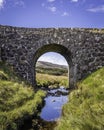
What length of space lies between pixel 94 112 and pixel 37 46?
22499 millimetres

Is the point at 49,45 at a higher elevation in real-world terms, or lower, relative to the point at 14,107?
higher

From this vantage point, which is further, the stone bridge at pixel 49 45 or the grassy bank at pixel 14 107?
the stone bridge at pixel 49 45

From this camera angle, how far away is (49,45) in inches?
1348

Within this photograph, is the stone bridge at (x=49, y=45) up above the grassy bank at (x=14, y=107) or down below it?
above

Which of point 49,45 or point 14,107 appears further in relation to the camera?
point 49,45

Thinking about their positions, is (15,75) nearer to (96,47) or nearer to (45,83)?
(96,47)

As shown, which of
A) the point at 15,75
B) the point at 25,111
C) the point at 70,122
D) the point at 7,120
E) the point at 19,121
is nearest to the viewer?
the point at 70,122

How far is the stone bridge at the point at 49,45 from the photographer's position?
32875mm

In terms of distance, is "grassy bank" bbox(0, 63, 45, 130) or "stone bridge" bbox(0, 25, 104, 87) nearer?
"grassy bank" bbox(0, 63, 45, 130)

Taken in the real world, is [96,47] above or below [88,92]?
above

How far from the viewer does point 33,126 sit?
15445 millimetres

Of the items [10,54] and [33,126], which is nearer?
[33,126]

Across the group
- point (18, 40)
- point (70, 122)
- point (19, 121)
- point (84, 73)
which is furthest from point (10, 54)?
point (70, 122)

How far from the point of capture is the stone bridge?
108ft
